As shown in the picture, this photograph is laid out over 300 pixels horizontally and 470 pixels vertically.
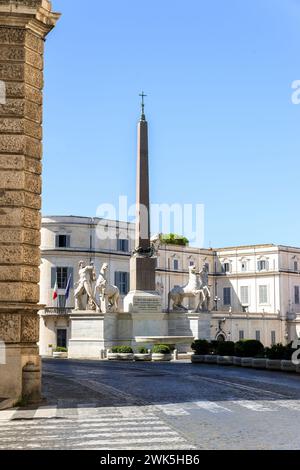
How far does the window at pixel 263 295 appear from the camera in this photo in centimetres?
9239

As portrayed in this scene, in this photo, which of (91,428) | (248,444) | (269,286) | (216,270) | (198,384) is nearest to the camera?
(248,444)

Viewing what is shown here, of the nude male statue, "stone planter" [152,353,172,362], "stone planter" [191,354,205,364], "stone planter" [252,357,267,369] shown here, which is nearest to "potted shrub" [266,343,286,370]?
"stone planter" [252,357,267,369]

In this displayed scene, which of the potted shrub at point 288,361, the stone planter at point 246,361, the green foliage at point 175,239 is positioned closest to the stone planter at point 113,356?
the stone planter at point 246,361

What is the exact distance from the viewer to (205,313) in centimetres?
4600

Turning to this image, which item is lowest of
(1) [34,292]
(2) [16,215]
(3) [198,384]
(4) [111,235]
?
(3) [198,384]

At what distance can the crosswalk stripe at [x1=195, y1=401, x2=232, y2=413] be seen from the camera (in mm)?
13513

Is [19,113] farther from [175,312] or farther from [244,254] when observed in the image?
[244,254]

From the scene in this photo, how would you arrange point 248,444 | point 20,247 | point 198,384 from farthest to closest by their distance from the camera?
point 198,384, point 20,247, point 248,444

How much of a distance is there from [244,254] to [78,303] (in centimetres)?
5417

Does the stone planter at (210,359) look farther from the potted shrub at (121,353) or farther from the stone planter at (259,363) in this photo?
the potted shrub at (121,353)

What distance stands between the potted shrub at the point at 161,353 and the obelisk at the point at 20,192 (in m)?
23.5

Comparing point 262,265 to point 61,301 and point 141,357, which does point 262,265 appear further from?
point 141,357

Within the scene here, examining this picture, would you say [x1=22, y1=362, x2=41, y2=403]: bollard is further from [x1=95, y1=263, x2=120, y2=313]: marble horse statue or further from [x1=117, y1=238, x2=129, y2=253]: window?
[x1=117, y1=238, x2=129, y2=253]: window
